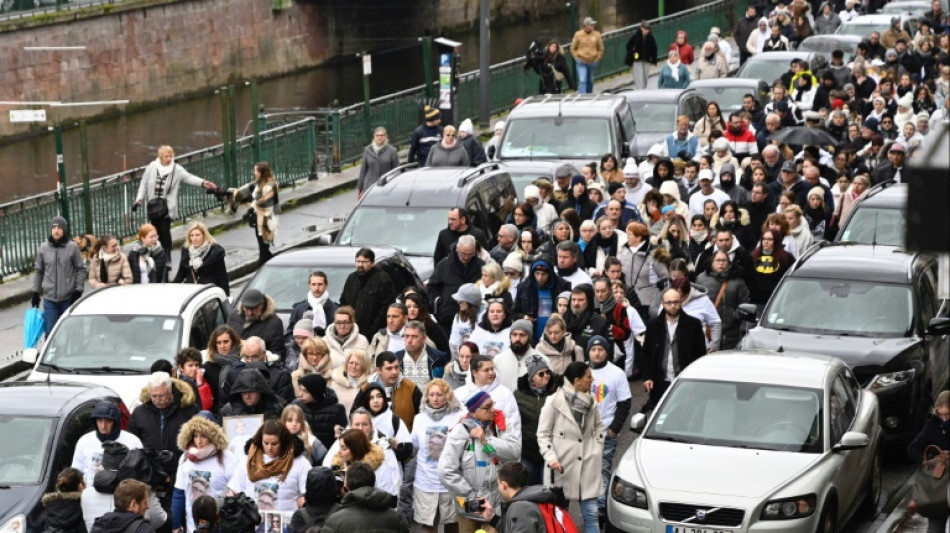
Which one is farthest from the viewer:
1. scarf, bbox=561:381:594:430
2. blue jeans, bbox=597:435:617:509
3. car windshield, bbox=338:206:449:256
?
car windshield, bbox=338:206:449:256

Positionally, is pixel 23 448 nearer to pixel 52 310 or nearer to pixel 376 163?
pixel 52 310

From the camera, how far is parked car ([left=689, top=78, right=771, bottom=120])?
28484 millimetres

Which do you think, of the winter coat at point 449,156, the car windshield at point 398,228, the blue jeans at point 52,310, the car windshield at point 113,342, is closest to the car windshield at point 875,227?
the car windshield at point 398,228

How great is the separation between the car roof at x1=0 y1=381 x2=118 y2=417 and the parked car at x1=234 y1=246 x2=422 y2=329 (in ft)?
12.4

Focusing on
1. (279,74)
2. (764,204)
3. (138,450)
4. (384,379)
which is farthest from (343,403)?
(279,74)

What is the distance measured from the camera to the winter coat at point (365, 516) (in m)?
9.43

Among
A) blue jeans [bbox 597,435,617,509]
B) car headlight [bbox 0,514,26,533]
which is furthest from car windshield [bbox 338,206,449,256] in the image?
car headlight [bbox 0,514,26,533]

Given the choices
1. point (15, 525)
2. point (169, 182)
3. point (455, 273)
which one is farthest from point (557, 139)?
point (15, 525)

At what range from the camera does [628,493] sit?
12.1 m

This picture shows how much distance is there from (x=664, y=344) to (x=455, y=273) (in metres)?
2.76

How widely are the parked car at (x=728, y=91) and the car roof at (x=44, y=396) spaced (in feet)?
54.7

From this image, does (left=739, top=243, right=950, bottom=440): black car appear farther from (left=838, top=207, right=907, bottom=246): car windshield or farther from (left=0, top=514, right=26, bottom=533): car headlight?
(left=0, top=514, right=26, bottom=533): car headlight

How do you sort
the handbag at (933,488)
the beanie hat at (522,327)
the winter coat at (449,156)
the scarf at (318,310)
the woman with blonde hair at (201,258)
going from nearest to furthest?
the handbag at (933,488), the beanie hat at (522,327), the scarf at (318,310), the woman with blonde hair at (201,258), the winter coat at (449,156)

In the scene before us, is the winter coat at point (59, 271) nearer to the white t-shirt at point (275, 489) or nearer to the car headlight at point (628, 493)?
the white t-shirt at point (275, 489)
